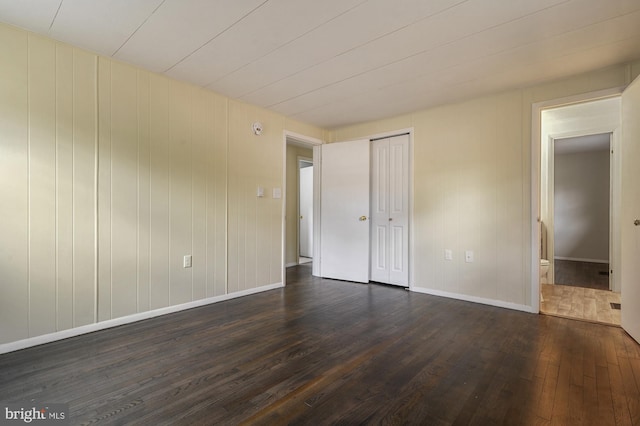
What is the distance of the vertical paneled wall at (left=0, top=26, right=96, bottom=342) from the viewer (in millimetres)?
2111

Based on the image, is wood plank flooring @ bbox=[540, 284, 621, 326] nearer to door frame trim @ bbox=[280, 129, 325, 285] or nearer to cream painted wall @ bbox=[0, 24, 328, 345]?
door frame trim @ bbox=[280, 129, 325, 285]

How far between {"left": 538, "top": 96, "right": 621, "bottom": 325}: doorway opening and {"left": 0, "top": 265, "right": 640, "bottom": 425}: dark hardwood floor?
1.13 m

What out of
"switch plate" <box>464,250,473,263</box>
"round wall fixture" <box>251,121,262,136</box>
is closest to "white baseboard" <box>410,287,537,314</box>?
"switch plate" <box>464,250,473,263</box>

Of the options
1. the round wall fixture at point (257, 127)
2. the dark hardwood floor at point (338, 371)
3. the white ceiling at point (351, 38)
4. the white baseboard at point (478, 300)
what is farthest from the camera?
the round wall fixture at point (257, 127)

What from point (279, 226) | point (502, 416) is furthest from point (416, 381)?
point (279, 226)

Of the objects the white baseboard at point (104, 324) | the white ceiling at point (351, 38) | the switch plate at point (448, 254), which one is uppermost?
the white ceiling at point (351, 38)

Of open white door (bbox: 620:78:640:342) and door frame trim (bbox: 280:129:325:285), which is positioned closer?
open white door (bbox: 620:78:640:342)

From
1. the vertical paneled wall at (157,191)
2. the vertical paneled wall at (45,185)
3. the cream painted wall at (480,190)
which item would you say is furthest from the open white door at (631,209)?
the vertical paneled wall at (45,185)

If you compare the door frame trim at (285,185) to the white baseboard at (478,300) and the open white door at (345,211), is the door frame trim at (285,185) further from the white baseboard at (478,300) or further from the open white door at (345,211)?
the white baseboard at (478,300)

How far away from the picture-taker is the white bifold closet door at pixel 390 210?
4.04m

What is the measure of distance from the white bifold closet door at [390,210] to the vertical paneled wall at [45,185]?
3.25m

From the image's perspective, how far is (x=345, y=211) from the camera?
4.47m

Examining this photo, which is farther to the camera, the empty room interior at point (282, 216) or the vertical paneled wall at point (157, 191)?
the vertical paneled wall at point (157, 191)

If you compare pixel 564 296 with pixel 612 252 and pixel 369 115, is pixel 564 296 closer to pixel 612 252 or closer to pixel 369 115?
pixel 612 252
